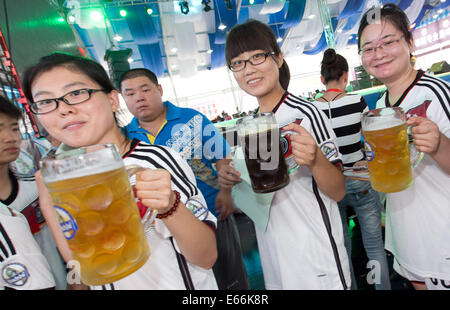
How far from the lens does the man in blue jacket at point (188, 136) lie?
160cm

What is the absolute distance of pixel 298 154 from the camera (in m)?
0.86

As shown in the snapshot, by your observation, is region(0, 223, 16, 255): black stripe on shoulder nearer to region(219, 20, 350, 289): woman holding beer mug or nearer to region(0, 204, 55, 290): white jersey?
region(0, 204, 55, 290): white jersey

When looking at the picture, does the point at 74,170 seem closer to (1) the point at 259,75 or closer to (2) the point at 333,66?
(1) the point at 259,75

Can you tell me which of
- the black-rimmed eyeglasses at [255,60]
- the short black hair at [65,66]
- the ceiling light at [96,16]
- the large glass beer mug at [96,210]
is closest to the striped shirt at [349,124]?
the black-rimmed eyeglasses at [255,60]

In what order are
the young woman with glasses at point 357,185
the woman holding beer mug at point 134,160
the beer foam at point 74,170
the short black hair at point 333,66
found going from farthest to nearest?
the short black hair at point 333,66 < the young woman with glasses at point 357,185 < the woman holding beer mug at point 134,160 < the beer foam at point 74,170

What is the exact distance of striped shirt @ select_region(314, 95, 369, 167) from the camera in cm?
188

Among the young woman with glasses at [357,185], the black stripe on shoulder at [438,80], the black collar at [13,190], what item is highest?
the black stripe on shoulder at [438,80]

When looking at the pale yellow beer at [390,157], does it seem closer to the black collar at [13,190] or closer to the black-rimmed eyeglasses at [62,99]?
the black-rimmed eyeglasses at [62,99]

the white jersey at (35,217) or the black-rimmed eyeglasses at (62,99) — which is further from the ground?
the black-rimmed eyeglasses at (62,99)

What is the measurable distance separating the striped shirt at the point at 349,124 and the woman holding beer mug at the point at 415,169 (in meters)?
0.74

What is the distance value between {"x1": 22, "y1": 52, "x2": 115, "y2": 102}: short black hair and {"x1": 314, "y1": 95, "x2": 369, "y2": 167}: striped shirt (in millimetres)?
1618

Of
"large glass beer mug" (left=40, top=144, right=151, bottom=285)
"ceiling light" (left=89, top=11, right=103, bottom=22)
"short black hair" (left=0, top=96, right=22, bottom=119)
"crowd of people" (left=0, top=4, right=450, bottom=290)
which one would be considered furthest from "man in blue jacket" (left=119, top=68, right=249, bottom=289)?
"ceiling light" (left=89, top=11, right=103, bottom=22)
